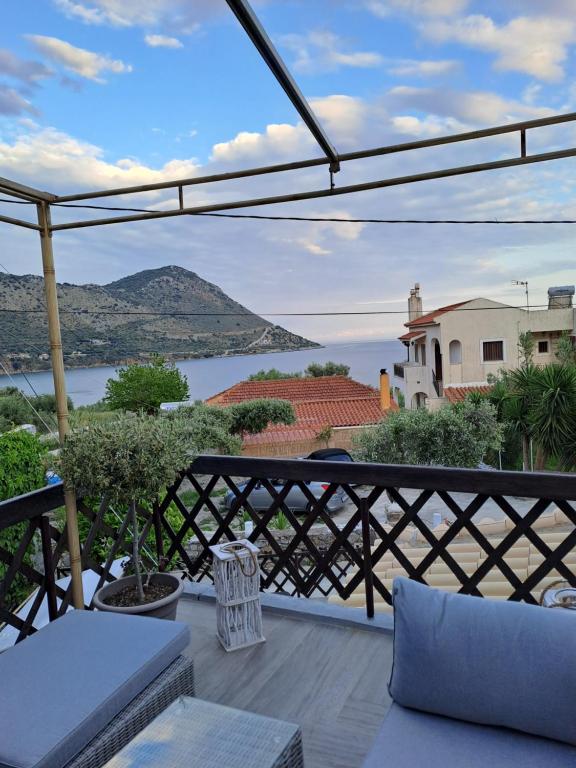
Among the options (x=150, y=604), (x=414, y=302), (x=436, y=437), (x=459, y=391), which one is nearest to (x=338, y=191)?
(x=150, y=604)

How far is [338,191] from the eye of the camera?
2.48 metres

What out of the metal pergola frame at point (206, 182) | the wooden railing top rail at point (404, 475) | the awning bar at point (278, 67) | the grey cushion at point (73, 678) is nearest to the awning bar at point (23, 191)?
the metal pergola frame at point (206, 182)

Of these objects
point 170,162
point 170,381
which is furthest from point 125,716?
point 170,381

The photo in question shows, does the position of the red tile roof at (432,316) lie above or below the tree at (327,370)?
above

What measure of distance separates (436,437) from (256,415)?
7034 millimetres

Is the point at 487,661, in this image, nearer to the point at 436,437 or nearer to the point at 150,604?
the point at 150,604

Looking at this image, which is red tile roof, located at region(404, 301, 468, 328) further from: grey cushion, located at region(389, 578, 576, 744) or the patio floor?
grey cushion, located at region(389, 578, 576, 744)

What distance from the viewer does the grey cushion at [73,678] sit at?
1.38m

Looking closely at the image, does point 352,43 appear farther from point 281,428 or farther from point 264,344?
point 264,344

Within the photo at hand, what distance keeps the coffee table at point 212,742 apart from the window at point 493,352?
2105cm

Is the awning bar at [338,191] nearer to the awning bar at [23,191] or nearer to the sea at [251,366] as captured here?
the awning bar at [23,191]

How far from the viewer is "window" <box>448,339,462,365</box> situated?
811 inches

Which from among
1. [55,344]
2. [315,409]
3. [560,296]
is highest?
[560,296]

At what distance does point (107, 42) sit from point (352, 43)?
3.81 ft
